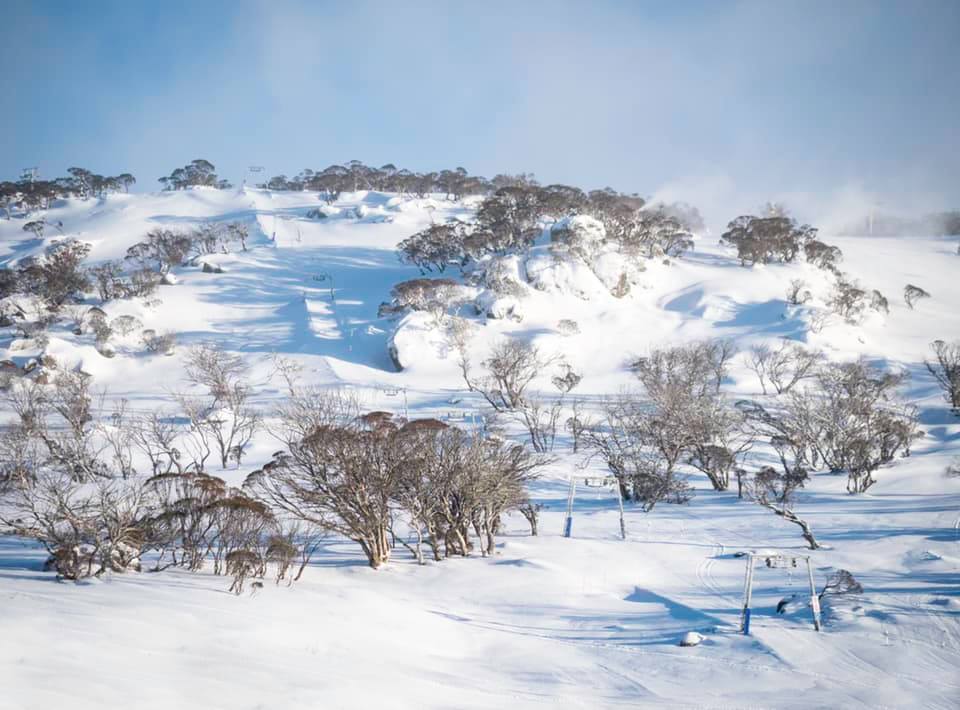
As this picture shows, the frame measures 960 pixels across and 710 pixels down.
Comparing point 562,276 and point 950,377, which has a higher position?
point 562,276

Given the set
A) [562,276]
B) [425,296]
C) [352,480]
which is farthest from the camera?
[562,276]

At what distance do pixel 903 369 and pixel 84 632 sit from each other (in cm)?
5290

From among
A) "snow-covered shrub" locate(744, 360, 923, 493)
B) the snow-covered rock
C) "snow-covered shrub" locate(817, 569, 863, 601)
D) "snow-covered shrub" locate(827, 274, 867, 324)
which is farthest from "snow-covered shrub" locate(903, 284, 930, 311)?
the snow-covered rock

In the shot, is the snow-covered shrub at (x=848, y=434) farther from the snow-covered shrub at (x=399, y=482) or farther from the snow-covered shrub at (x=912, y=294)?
the snow-covered shrub at (x=912, y=294)

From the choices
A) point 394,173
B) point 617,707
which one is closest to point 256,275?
point 394,173

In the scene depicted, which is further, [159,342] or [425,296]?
[425,296]

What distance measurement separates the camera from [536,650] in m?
10.2

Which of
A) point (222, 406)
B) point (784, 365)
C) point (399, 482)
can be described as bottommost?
point (399, 482)

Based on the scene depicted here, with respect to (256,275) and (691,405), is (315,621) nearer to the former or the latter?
(691,405)

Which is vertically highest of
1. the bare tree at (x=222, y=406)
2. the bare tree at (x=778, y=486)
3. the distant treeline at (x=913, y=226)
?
the distant treeline at (x=913, y=226)

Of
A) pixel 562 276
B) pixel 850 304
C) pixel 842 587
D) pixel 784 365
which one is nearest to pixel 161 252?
pixel 562 276

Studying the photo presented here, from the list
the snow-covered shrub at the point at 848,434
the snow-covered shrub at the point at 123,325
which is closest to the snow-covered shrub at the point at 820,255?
the snow-covered shrub at the point at 848,434

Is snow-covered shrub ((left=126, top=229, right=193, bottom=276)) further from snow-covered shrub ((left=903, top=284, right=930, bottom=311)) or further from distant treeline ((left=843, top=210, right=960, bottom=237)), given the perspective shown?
distant treeline ((left=843, top=210, right=960, bottom=237))

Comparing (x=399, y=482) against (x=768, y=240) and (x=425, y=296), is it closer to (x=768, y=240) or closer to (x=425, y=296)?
(x=425, y=296)
